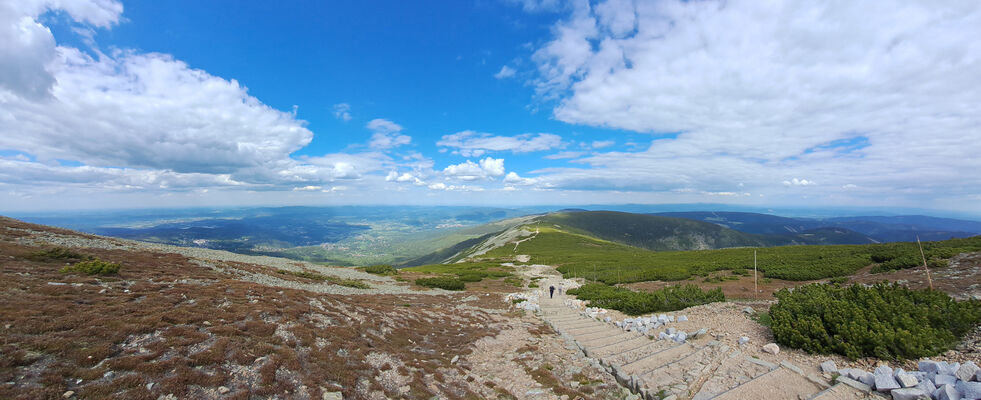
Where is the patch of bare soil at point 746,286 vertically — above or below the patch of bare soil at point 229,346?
below

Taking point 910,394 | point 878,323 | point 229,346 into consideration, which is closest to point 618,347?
point 878,323

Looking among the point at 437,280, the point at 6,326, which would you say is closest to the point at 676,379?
the point at 6,326

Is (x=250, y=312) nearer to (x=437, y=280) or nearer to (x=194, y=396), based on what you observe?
(x=194, y=396)

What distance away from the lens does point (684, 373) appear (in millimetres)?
12242

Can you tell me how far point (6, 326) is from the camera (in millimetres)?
9109

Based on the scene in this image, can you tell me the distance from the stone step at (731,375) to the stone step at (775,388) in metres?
0.36

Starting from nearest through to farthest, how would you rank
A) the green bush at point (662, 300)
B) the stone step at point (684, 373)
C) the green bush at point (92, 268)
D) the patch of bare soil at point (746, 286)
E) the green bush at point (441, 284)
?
the stone step at point (684, 373) → the green bush at point (92, 268) → the green bush at point (662, 300) → the patch of bare soil at point (746, 286) → the green bush at point (441, 284)

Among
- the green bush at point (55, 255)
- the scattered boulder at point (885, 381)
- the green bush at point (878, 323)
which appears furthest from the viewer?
the green bush at point (55, 255)

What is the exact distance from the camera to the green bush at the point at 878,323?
10602 millimetres

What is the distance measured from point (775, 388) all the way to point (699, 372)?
Answer: 7.63 ft

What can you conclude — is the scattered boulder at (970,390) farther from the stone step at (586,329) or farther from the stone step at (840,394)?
the stone step at (586,329)

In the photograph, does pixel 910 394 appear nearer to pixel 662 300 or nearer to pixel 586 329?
pixel 586 329

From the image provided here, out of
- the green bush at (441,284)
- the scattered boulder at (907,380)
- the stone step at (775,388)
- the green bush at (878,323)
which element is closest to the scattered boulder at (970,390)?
the scattered boulder at (907,380)

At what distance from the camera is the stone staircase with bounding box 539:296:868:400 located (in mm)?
9883
